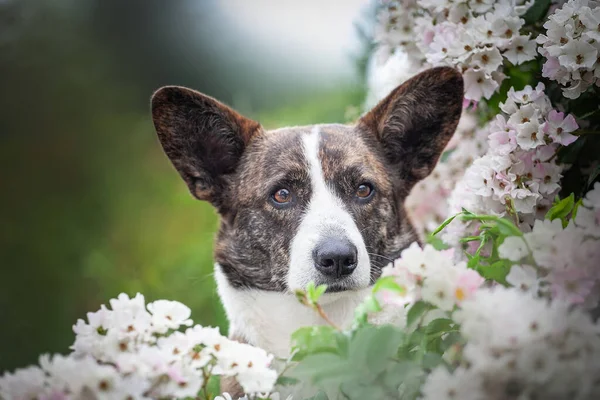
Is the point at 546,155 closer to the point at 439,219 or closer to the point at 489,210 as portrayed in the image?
the point at 489,210

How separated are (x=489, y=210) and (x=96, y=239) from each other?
411 cm

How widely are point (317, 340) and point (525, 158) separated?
1.23 metres

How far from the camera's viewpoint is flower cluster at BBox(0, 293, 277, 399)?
135 cm

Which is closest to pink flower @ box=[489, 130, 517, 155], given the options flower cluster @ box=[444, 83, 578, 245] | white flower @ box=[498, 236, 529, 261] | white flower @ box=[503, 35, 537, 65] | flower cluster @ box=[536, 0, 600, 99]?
flower cluster @ box=[444, 83, 578, 245]

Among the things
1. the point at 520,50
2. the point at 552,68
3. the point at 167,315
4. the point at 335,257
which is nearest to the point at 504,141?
the point at 552,68

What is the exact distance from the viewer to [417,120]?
9.41ft

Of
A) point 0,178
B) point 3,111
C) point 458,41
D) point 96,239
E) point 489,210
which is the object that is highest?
point 3,111

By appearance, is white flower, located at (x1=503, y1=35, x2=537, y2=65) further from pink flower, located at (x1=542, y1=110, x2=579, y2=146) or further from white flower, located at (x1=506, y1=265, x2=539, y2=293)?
white flower, located at (x1=506, y1=265, x2=539, y2=293)

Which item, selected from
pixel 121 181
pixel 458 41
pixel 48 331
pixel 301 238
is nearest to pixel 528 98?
pixel 458 41

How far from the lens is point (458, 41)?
2.56 m

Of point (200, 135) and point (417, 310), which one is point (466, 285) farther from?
point (200, 135)

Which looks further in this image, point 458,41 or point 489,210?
point 458,41

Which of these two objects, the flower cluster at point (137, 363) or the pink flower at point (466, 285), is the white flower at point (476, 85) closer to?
the pink flower at point (466, 285)

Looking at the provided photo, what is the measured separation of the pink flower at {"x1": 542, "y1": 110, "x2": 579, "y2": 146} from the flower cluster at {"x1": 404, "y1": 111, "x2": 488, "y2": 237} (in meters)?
0.72
